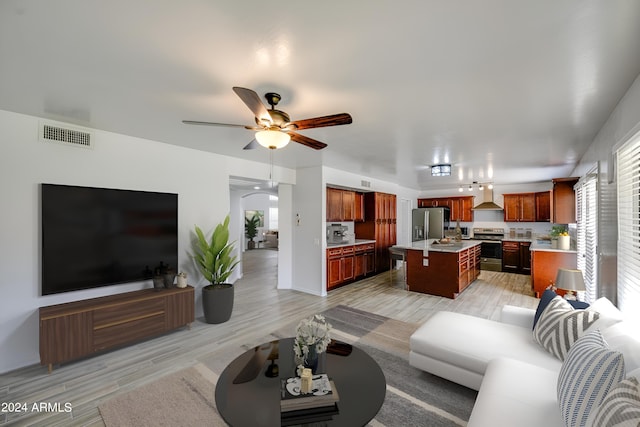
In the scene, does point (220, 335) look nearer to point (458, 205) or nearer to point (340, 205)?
point (340, 205)

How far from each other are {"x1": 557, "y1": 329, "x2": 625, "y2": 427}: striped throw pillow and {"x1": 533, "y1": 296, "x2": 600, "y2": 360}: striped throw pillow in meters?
0.58

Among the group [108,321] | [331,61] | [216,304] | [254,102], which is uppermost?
[331,61]

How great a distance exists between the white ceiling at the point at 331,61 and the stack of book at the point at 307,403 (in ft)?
6.62

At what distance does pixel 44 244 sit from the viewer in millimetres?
2725

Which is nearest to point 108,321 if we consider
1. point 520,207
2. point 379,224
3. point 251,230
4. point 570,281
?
point 570,281

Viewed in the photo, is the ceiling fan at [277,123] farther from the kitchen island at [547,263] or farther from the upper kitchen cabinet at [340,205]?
the kitchen island at [547,263]

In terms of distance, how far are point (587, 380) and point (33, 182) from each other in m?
4.58

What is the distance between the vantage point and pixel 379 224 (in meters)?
6.89

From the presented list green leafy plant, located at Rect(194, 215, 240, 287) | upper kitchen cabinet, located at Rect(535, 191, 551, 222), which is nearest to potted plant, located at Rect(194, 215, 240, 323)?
green leafy plant, located at Rect(194, 215, 240, 287)

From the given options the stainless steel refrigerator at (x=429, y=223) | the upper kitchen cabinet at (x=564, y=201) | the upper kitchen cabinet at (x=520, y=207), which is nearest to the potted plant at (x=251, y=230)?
the stainless steel refrigerator at (x=429, y=223)

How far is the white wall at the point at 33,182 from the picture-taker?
2588mm

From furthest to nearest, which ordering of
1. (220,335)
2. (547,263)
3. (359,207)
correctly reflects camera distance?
(359,207) → (547,263) → (220,335)

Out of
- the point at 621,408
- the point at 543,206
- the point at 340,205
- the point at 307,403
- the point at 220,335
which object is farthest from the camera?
the point at 543,206

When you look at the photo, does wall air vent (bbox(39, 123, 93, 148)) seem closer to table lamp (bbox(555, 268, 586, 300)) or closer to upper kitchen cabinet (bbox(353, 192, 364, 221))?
upper kitchen cabinet (bbox(353, 192, 364, 221))
